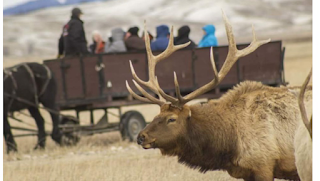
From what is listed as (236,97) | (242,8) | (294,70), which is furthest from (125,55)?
(242,8)

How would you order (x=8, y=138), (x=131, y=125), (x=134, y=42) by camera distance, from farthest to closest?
(x=134, y=42) < (x=131, y=125) < (x=8, y=138)

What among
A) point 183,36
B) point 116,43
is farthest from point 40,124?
point 183,36

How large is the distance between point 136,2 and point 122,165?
8364cm

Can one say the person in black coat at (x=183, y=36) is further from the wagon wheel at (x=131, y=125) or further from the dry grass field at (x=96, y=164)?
the dry grass field at (x=96, y=164)

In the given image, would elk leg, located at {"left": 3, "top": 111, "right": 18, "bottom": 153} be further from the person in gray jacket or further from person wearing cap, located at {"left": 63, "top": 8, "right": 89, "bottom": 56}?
the person in gray jacket

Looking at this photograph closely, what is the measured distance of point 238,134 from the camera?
8.77m

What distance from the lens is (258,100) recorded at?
8.88 metres

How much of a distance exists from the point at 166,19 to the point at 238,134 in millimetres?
78338

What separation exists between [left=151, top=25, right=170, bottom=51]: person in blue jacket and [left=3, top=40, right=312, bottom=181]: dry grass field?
2034 millimetres

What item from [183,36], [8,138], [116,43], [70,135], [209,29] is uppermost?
[209,29]

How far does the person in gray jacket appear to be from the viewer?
1703 centimetres

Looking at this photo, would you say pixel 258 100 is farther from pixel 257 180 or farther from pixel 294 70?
pixel 294 70

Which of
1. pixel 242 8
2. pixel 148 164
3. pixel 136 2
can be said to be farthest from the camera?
pixel 136 2

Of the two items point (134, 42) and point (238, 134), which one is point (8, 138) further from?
point (238, 134)
